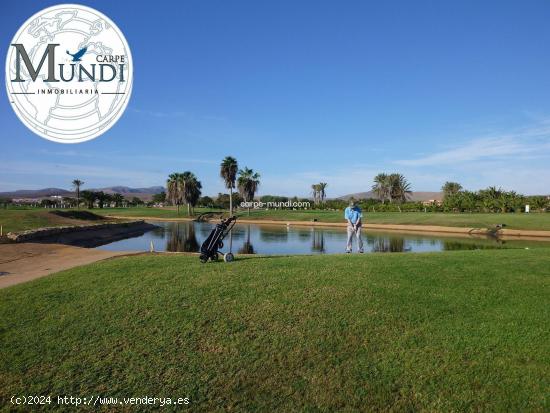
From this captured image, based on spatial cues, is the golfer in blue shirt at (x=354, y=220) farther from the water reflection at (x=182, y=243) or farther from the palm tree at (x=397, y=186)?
the palm tree at (x=397, y=186)

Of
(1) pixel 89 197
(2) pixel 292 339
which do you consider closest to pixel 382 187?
(1) pixel 89 197

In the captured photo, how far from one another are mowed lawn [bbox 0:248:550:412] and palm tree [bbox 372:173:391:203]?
106 meters

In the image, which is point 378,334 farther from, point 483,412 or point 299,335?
point 483,412

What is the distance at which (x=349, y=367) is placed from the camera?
5.51 metres

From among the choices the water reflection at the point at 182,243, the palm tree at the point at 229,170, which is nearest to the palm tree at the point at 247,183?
the palm tree at the point at 229,170

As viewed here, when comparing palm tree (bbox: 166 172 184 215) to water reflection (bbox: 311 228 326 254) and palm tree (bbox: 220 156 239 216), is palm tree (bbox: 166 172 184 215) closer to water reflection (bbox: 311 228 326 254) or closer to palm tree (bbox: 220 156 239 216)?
palm tree (bbox: 220 156 239 216)

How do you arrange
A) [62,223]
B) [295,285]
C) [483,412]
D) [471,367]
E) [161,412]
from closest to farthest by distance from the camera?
[483,412] < [161,412] < [471,367] < [295,285] < [62,223]

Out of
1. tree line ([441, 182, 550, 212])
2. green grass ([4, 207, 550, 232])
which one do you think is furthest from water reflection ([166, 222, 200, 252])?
tree line ([441, 182, 550, 212])

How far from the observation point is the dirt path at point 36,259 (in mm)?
12578

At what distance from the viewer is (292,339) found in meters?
6.24

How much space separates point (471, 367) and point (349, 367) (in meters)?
1.68

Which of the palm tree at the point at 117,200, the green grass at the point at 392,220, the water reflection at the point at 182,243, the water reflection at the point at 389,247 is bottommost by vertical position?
the water reflection at the point at 389,247

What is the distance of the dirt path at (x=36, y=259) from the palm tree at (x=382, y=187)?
102 metres

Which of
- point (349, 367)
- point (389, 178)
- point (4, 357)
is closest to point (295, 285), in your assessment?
point (349, 367)
